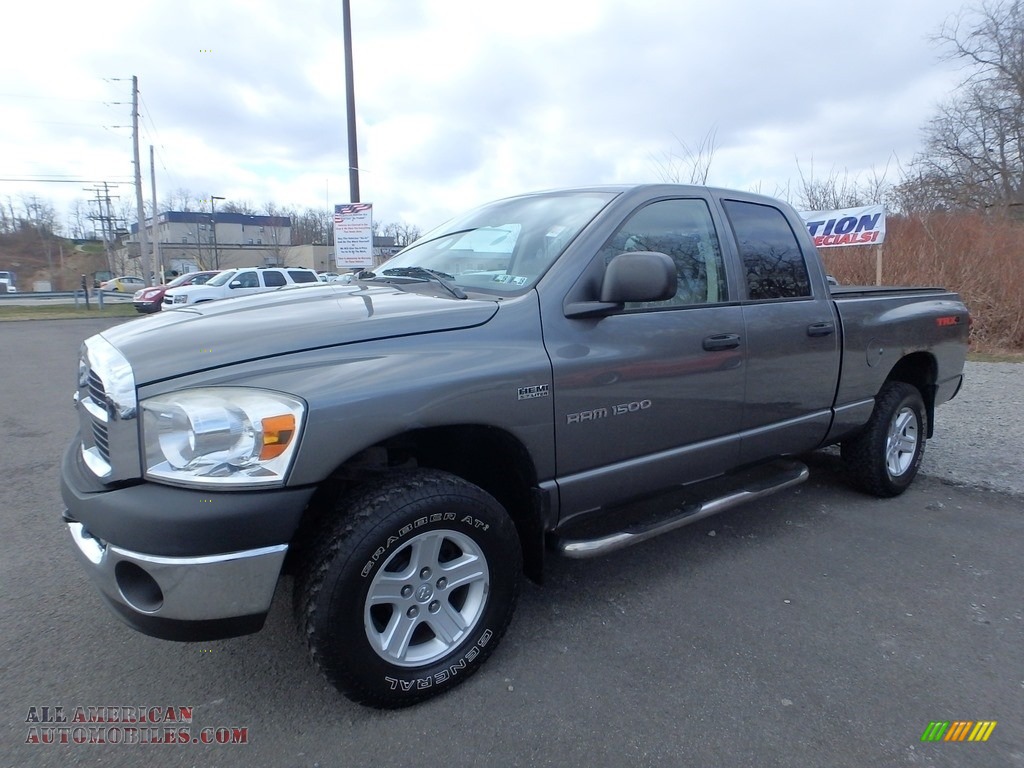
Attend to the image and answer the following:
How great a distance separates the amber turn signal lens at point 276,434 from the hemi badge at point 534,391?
85 cm

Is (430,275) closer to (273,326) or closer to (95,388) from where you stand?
(273,326)

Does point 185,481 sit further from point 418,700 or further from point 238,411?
point 418,700

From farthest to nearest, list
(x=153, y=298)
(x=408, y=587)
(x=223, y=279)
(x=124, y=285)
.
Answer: (x=124, y=285), (x=153, y=298), (x=223, y=279), (x=408, y=587)

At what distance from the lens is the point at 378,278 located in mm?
3297

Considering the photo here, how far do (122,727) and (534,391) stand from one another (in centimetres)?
185

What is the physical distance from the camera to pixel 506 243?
3.12m

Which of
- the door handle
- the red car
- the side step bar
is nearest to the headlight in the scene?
the side step bar

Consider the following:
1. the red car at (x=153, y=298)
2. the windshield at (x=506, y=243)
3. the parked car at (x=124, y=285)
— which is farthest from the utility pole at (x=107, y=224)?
the windshield at (x=506, y=243)

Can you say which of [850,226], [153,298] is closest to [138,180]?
[153,298]

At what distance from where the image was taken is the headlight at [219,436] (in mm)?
1915

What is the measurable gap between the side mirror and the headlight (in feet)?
4.28

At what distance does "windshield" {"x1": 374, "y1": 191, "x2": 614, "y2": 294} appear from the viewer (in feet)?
9.40

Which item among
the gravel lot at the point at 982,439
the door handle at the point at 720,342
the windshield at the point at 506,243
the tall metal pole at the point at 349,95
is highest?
the tall metal pole at the point at 349,95

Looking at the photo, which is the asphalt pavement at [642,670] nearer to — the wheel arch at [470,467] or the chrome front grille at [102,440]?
the wheel arch at [470,467]
